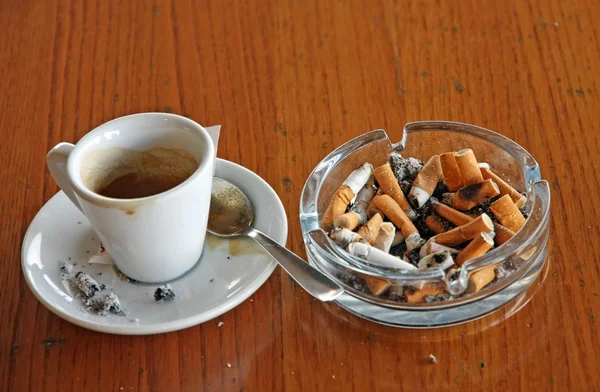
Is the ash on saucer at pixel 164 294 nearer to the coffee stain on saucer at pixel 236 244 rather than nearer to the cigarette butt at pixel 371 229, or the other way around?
the coffee stain on saucer at pixel 236 244

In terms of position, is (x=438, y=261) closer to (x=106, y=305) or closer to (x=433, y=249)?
(x=433, y=249)

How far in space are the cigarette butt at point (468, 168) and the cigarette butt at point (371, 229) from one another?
0.10m

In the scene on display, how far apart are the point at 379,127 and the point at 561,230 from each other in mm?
278

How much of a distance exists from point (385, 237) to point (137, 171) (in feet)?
0.90

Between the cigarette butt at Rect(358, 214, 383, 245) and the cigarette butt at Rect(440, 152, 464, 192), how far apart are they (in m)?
0.09

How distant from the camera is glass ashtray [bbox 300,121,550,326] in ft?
2.37

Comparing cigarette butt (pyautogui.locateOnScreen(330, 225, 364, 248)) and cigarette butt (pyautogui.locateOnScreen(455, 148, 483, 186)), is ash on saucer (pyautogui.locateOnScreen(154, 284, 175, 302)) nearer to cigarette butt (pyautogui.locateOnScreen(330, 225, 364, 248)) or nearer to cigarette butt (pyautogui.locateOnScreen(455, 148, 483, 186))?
cigarette butt (pyautogui.locateOnScreen(330, 225, 364, 248))

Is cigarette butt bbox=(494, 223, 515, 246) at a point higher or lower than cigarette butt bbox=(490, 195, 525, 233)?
lower

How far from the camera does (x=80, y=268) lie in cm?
81

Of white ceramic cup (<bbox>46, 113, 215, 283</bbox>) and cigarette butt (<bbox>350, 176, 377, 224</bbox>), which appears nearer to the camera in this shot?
white ceramic cup (<bbox>46, 113, 215, 283</bbox>)

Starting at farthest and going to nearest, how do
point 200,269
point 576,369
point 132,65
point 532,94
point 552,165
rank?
1. point 132,65
2. point 532,94
3. point 552,165
4. point 200,269
5. point 576,369

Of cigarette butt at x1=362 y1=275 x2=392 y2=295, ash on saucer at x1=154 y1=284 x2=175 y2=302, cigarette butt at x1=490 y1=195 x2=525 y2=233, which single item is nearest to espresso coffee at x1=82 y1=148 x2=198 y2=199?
ash on saucer at x1=154 y1=284 x2=175 y2=302

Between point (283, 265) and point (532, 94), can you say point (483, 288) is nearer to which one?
point (283, 265)

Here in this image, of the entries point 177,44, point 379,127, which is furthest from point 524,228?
point 177,44
